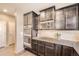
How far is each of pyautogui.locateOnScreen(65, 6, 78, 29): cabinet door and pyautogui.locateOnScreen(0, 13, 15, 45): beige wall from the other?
37.0 inches

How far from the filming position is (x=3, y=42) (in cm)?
160

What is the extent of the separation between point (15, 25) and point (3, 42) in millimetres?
386

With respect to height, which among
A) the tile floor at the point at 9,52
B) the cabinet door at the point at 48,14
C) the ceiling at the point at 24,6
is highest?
the ceiling at the point at 24,6

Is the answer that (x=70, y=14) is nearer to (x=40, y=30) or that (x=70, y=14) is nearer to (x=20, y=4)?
(x=40, y=30)

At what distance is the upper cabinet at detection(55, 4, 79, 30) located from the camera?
4.43 ft

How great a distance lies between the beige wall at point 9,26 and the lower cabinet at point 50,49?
1.33 feet

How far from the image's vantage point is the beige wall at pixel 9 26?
156cm

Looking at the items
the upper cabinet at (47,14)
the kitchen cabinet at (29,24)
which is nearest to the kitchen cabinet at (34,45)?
the kitchen cabinet at (29,24)

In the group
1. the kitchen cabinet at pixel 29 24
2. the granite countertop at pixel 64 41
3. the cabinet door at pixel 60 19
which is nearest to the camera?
the granite countertop at pixel 64 41

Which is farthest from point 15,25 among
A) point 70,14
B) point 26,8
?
point 70,14

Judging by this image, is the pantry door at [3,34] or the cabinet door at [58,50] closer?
the cabinet door at [58,50]

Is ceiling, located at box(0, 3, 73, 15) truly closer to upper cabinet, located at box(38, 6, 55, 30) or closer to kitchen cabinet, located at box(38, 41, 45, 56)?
upper cabinet, located at box(38, 6, 55, 30)

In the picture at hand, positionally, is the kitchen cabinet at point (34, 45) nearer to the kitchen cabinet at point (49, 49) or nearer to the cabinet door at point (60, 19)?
the kitchen cabinet at point (49, 49)

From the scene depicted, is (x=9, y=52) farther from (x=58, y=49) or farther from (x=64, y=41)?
(x=64, y=41)
